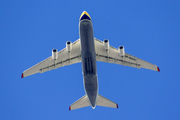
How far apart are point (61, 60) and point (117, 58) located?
19.4 feet

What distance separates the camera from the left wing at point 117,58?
24062mm

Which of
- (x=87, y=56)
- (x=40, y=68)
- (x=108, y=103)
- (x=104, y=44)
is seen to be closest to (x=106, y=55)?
(x=104, y=44)

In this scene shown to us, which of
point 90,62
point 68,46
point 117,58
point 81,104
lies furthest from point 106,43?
point 81,104

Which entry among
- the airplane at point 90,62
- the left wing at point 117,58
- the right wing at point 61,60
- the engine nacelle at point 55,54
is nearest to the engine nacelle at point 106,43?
the airplane at point 90,62

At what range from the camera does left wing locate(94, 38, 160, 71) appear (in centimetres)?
2406

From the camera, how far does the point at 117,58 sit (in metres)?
24.3

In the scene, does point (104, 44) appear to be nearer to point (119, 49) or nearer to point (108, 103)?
point (119, 49)

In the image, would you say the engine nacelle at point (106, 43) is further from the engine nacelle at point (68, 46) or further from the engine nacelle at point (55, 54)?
the engine nacelle at point (55, 54)

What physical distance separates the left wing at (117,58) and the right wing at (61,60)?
7.20 feet

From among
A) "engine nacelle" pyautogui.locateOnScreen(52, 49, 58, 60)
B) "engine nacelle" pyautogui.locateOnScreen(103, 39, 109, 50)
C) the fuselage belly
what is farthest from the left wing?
"engine nacelle" pyautogui.locateOnScreen(52, 49, 58, 60)

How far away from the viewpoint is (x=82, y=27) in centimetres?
2038

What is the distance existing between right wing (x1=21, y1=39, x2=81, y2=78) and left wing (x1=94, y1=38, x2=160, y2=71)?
7.20ft

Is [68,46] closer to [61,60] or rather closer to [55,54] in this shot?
[55,54]

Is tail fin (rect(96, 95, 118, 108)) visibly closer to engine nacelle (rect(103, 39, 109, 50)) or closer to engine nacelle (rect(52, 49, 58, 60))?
engine nacelle (rect(103, 39, 109, 50))
